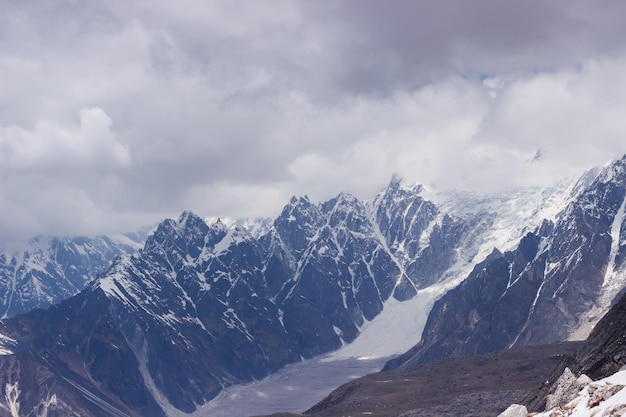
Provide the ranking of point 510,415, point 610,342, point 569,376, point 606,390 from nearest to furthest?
point 606,390 < point 510,415 < point 569,376 < point 610,342

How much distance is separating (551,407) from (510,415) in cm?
601

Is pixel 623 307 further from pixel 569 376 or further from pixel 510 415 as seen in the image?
pixel 510 415

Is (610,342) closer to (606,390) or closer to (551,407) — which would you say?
(551,407)

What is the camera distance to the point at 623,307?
164 metres

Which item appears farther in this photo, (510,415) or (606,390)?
(510,415)

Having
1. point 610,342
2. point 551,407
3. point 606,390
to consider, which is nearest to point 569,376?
point 551,407

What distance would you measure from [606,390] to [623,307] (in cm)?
9954

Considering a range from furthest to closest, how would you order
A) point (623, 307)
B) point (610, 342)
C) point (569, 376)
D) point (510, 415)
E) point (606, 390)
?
point (623, 307) < point (610, 342) < point (569, 376) < point (510, 415) < point (606, 390)

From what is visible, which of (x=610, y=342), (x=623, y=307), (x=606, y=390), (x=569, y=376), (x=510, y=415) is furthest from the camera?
(x=623, y=307)

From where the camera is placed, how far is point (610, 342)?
5915 inches

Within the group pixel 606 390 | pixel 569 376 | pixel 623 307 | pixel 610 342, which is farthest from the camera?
pixel 623 307

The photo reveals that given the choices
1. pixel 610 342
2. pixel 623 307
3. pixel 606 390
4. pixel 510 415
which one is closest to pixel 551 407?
pixel 510 415

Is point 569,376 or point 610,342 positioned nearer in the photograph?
point 569,376

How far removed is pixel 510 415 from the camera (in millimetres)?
79750
